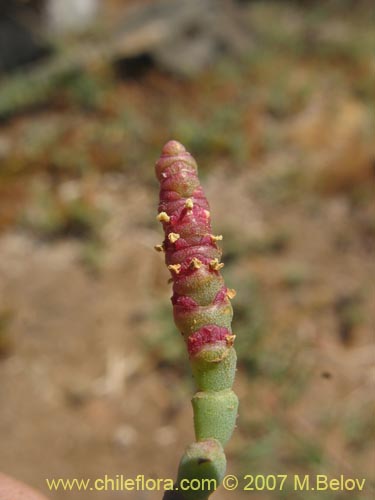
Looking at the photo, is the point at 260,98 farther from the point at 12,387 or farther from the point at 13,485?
the point at 13,485

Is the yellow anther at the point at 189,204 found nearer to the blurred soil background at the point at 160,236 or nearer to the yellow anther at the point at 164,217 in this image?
the yellow anther at the point at 164,217

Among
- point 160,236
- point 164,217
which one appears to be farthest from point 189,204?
point 160,236

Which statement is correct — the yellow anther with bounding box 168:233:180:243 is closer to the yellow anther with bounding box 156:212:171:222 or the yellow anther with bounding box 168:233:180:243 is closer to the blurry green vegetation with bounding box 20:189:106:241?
the yellow anther with bounding box 156:212:171:222

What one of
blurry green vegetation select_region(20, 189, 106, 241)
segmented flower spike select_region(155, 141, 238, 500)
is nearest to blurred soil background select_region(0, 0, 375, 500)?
blurry green vegetation select_region(20, 189, 106, 241)

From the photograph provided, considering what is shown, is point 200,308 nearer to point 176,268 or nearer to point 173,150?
point 176,268

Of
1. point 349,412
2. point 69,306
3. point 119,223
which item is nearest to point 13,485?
point 349,412

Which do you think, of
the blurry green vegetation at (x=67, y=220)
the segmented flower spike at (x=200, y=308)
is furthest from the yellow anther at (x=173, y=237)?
the blurry green vegetation at (x=67, y=220)
